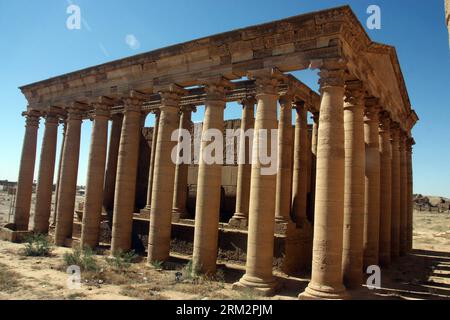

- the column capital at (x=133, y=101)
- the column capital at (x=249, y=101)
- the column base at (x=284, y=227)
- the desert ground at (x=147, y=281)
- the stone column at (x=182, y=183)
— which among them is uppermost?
the column capital at (x=249, y=101)

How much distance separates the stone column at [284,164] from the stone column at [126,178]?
7.96m

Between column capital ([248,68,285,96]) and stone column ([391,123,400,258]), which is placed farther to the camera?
stone column ([391,123,400,258])

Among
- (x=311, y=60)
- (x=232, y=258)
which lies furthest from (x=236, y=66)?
(x=232, y=258)

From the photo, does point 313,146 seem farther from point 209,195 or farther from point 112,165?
point 112,165

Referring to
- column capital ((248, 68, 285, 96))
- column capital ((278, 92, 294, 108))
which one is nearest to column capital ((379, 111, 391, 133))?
column capital ((278, 92, 294, 108))

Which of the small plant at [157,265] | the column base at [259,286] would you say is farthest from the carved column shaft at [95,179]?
the column base at [259,286]

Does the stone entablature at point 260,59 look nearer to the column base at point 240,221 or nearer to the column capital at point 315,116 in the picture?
the column capital at point 315,116

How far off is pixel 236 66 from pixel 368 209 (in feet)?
32.4

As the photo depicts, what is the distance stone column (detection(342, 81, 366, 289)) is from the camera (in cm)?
1563

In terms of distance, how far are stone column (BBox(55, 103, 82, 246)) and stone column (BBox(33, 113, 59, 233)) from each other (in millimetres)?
2965

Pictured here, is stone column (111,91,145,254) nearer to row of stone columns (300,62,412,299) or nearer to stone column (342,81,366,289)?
row of stone columns (300,62,412,299)

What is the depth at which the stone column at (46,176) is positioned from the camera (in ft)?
83.4
